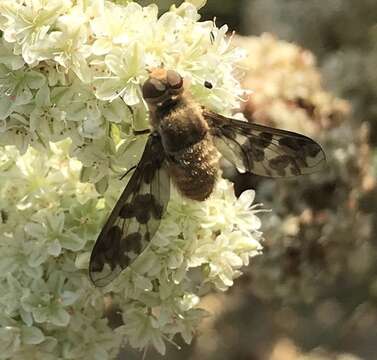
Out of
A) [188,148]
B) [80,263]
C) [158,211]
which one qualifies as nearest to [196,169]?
[188,148]

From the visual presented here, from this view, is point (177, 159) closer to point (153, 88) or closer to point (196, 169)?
point (196, 169)

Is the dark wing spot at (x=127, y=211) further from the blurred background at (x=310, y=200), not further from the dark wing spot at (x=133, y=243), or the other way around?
the blurred background at (x=310, y=200)

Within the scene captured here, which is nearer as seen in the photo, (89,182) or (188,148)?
(188,148)

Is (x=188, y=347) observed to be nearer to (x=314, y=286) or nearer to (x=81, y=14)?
(x=314, y=286)

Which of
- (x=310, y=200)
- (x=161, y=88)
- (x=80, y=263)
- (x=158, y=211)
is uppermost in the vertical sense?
(x=161, y=88)

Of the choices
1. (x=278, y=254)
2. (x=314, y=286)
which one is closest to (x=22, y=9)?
(x=278, y=254)

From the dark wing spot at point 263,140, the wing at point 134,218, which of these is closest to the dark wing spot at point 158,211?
the wing at point 134,218
